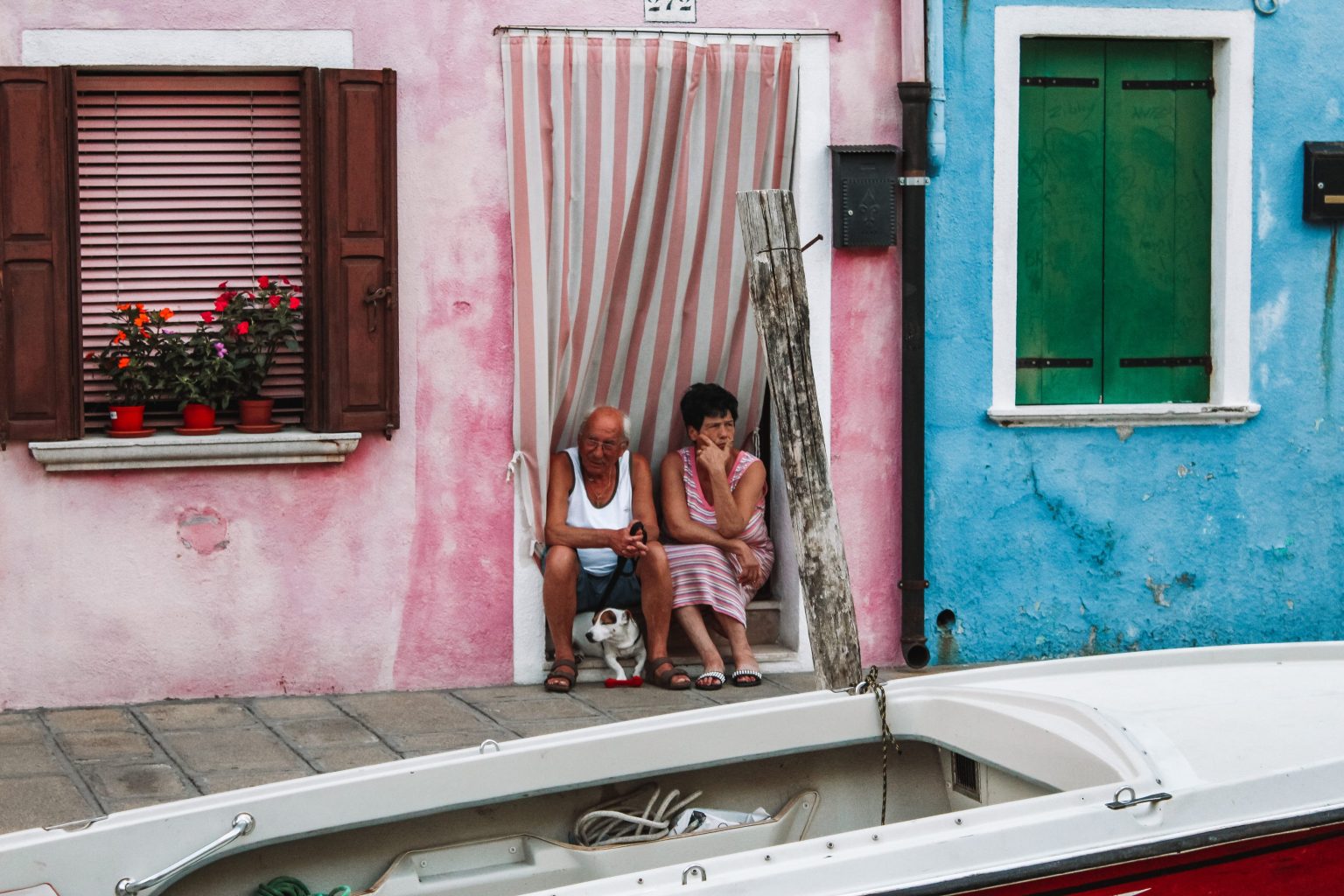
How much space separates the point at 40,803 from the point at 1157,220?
5.23 m

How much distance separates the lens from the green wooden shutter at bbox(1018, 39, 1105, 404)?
7.36 metres

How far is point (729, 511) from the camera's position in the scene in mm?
6992

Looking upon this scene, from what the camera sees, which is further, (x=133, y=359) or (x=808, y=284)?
(x=808, y=284)

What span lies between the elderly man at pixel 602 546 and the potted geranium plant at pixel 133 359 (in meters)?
1.65

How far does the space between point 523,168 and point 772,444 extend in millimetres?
1746

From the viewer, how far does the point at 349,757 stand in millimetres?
5852

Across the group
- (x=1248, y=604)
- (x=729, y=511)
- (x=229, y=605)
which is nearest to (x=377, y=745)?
(x=229, y=605)

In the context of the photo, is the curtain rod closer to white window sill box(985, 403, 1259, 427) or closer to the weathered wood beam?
white window sill box(985, 403, 1259, 427)

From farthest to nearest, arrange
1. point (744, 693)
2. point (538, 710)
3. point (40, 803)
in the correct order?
1. point (744, 693)
2. point (538, 710)
3. point (40, 803)

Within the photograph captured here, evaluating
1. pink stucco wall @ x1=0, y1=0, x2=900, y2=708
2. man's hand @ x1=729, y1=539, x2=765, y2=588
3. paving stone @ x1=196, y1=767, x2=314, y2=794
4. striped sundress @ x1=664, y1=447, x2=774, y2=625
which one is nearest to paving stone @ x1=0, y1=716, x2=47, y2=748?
pink stucco wall @ x1=0, y1=0, x2=900, y2=708

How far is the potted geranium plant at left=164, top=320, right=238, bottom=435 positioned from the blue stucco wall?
9.82ft

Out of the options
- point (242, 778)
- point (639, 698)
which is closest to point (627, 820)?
point (242, 778)

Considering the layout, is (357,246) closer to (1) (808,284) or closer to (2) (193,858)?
(1) (808,284)

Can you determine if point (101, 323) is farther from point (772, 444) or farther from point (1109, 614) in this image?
point (1109, 614)
